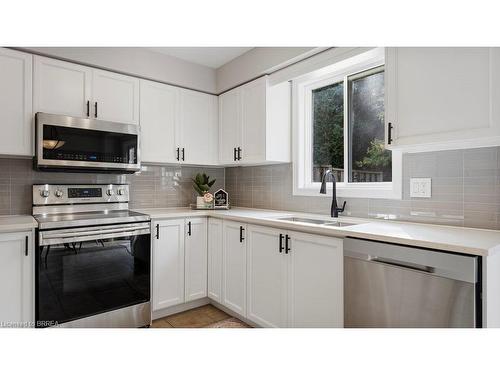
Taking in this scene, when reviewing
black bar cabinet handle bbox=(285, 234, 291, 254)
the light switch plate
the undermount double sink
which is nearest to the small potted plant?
the undermount double sink

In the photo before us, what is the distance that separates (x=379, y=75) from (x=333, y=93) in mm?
438

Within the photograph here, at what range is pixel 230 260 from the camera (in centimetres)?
255

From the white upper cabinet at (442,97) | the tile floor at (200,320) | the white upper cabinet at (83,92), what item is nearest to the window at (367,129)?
the white upper cabinet at (442,97)

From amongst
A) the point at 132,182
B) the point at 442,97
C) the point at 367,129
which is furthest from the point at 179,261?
the point at 442,97

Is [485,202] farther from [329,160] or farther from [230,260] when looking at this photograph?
[230,260]

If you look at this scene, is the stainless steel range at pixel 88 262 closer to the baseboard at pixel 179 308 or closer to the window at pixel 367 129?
the baseboard at pixel 179 308

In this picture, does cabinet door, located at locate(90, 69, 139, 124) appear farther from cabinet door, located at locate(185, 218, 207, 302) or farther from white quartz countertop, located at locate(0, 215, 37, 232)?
cabinet door, located at locate(185, 218, 207, 302)

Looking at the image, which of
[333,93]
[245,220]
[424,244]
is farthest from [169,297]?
[333,93]

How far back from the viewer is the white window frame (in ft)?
6.86

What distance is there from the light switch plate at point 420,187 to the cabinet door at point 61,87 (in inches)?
100
